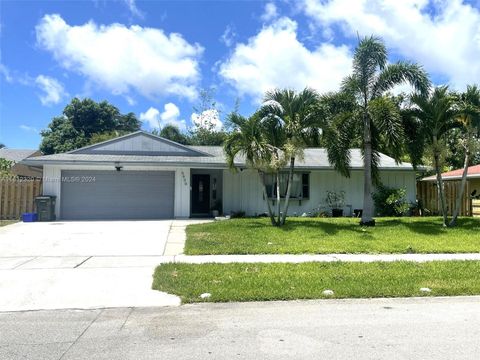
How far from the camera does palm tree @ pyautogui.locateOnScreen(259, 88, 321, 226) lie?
15359mm

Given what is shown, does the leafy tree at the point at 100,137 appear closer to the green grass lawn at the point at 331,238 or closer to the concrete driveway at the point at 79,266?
the concrete driveway at the point at 79,266

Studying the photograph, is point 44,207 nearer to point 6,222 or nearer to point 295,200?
point 6,222

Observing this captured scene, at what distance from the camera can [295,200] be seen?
20875mm

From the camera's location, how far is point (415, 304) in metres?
6.62

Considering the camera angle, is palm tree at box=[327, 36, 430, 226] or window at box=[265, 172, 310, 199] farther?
window at box=[265, 172, 310, 199]

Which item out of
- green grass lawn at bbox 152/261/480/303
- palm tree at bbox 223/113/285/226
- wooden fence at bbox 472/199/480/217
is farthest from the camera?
wooden fence at bbox 472/199/480/217

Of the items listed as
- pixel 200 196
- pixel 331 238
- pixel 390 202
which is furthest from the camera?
pixel 200 196

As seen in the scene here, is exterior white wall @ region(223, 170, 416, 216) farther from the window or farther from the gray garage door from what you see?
the gray garage door

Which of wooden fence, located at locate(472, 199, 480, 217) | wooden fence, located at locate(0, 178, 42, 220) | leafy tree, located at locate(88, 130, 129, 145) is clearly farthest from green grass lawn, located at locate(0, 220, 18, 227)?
leafy tree, located at locate(88, 130, 129, 145)

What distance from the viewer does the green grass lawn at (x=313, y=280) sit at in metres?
7.11

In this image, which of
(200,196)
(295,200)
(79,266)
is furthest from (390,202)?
(79,266)

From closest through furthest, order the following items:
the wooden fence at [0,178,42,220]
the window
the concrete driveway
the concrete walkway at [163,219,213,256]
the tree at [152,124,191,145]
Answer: the concrete driveway
the concrete walkway at [163,219,213,256]
the wooden fence at [0,178,42,220]
the window
the tree at [152,124,191,145]

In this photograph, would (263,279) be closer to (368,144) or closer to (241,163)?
(368,144)

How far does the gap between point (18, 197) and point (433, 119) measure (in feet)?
55.9
